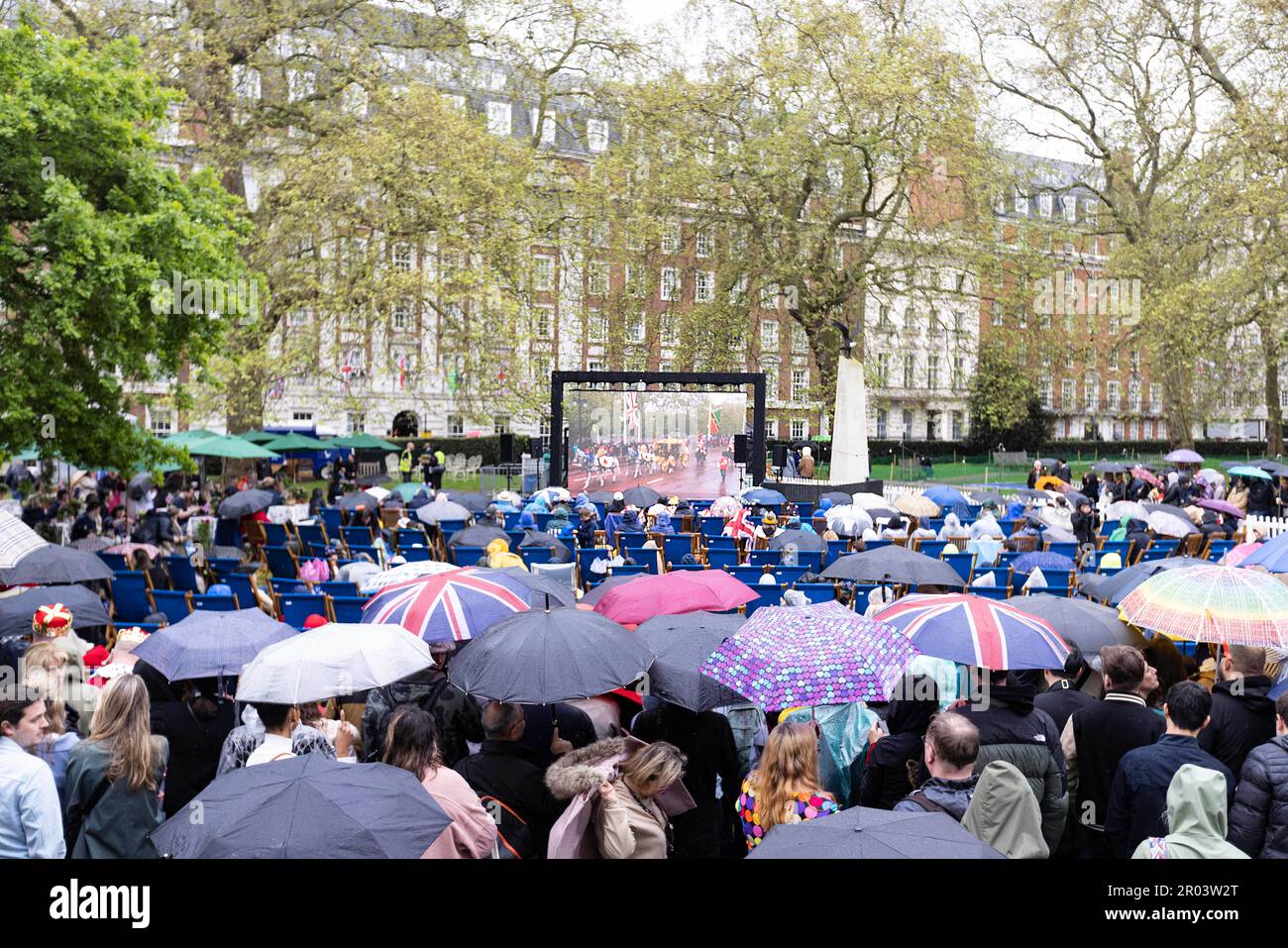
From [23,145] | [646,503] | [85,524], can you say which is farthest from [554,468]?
[23,145]

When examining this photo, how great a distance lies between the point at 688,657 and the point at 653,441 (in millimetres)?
23169

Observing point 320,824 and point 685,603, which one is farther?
point 685,603

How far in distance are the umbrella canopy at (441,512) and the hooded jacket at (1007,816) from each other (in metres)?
14.6

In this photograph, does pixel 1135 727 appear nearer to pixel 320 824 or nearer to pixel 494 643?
pixel 494 643

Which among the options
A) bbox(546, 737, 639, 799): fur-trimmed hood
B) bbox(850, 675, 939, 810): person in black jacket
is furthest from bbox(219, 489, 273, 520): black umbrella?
bbox(546, 737, 639, 799): fur-trimmed hood

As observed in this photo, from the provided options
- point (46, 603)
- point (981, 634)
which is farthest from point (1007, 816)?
point (46, 603)

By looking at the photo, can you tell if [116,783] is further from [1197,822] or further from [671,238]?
[671,238]

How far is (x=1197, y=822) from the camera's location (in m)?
3.85

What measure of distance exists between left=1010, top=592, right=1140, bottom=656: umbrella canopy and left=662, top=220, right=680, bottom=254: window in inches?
1111

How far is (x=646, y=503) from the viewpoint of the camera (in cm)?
2109

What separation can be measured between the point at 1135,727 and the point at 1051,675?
1868mm

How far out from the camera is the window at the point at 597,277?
113 feet

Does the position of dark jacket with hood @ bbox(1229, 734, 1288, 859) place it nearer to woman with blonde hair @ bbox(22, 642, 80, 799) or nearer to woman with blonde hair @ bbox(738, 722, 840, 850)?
woman with blonde hair @ bbox(738, 722, 840, 850)

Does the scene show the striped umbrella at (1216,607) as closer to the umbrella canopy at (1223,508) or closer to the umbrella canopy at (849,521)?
the umbrella canopy at (849,521)
